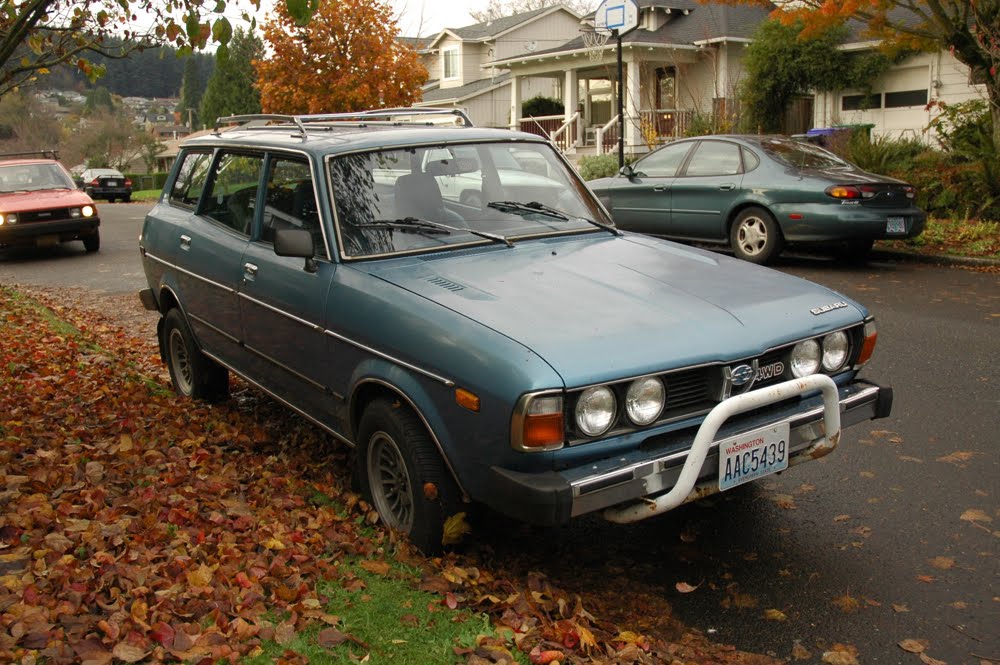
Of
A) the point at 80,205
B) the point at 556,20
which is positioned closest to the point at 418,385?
the point at 80,205

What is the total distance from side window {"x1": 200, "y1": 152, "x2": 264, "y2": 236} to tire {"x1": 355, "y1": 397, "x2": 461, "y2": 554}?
5.98 ft

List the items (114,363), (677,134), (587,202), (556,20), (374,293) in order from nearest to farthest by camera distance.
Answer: (374,293) < (587,202) < (114,363) < (677,134) < (556,20)

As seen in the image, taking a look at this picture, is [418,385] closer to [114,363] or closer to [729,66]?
[114,363]

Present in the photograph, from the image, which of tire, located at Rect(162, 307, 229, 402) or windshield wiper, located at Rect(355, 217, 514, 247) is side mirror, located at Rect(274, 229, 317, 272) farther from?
tire, located at Rect(162, 307, 229, 402)

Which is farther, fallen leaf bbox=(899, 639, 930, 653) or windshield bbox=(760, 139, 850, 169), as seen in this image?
windshield bbox=(760, 139, 850, 169)


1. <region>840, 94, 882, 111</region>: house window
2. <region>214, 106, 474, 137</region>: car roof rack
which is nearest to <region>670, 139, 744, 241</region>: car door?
<region>214, 106, 474, 137</region>: car roof rack

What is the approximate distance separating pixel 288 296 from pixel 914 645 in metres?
3.16

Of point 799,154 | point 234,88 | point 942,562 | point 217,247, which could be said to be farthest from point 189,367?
point 234,88

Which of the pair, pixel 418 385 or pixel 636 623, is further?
pixel 418 385

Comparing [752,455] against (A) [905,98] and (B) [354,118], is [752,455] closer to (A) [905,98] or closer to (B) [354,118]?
(B) [354,118]

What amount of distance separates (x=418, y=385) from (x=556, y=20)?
44.1 m

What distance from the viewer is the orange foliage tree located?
96.9 feet

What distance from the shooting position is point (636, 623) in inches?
144

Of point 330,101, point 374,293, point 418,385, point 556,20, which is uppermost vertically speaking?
point 556,20
